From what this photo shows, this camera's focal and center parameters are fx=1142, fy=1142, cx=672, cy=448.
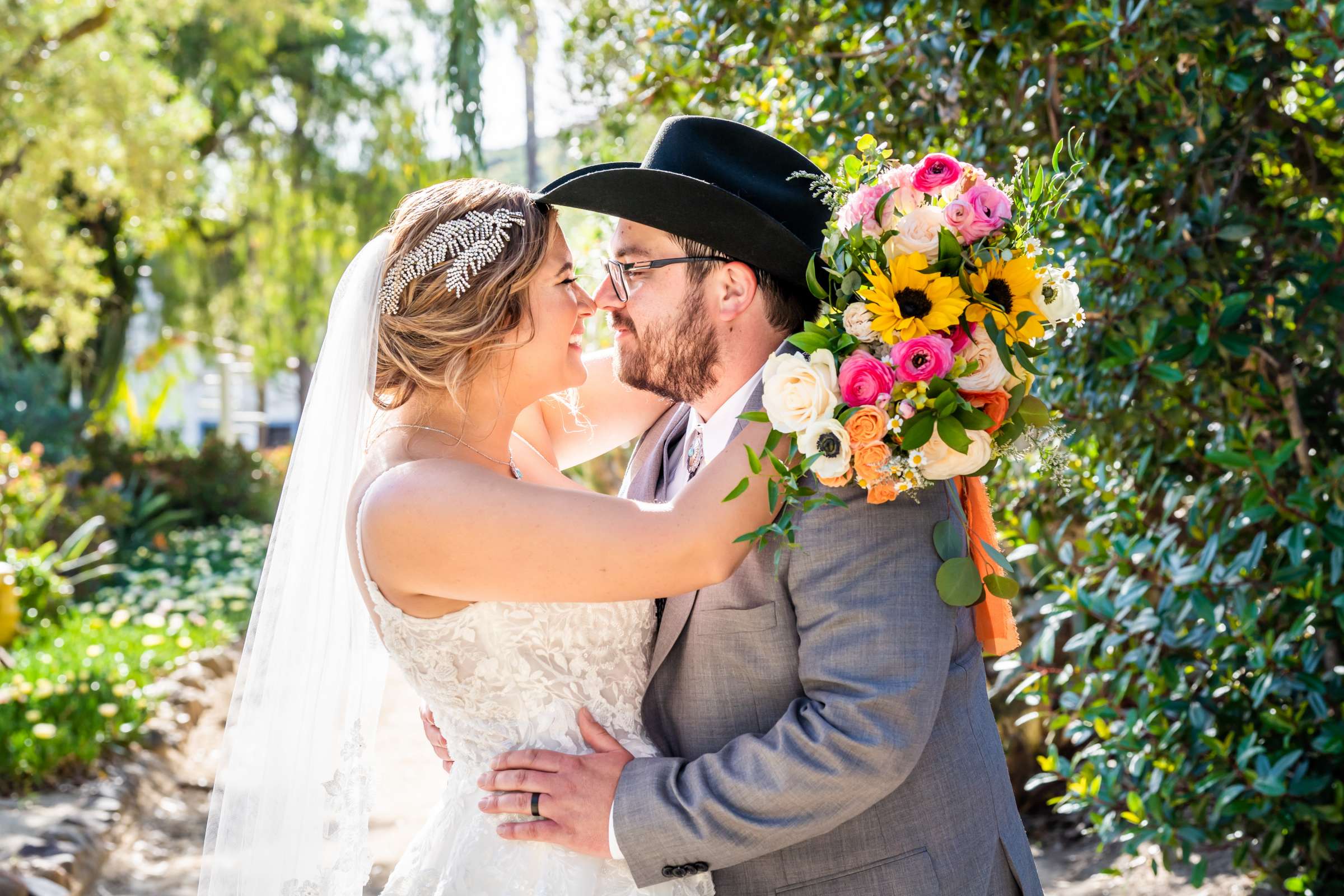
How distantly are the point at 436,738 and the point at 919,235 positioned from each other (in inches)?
66.0

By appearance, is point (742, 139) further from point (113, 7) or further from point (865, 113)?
point (113, 7)

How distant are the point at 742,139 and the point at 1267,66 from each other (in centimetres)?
143

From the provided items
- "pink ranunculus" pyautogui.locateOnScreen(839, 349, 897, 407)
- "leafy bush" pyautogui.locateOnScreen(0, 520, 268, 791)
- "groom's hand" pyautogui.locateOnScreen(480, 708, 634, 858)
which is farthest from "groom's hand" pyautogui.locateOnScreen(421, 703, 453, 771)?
"leafy bush" pyautogui.locateOnScreen(0, 520, 268, 791)

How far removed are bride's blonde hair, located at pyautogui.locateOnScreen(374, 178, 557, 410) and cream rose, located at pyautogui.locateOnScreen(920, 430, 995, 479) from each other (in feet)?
3.25

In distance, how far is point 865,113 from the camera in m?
3.43

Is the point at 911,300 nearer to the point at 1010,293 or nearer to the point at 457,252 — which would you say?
the point at 1010,293

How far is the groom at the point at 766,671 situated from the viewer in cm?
205

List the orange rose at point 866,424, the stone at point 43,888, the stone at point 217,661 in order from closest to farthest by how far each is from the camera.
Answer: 1. the orange rose at point 866,424
2. the stone at point 43,888
3. the stone at point 217,661

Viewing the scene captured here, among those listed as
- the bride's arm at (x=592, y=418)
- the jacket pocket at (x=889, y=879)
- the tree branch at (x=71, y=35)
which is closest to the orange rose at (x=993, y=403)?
the jacket pocket at (x=889, y=879)

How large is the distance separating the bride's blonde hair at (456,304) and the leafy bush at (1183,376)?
1.24 meters

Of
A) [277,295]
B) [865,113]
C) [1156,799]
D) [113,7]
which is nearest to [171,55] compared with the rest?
[277,295]

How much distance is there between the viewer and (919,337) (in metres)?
1.93

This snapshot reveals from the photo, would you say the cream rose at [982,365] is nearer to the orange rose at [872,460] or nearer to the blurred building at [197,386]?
the orange rose at [872,460]

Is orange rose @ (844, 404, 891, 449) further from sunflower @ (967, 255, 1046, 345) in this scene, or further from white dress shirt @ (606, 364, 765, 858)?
white dress shirt @ (606, 364, 765, 858)
